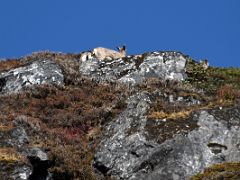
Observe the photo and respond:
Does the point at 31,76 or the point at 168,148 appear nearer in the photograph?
the point at 168,148

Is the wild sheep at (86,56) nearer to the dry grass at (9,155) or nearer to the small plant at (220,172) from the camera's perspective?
the dry grass at (9,155)

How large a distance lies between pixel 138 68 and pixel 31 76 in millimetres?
6824

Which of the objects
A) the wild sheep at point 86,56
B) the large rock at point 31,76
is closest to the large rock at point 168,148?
the large rock at point 31,76

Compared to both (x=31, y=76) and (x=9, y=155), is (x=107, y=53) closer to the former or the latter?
(x=31, y=76)

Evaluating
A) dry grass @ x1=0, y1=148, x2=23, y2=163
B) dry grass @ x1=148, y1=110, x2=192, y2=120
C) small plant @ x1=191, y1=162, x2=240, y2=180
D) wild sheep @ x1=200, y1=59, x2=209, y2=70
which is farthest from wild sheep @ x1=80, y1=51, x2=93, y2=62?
small plant @ x1=191, y1=162, x2=240, y2=180

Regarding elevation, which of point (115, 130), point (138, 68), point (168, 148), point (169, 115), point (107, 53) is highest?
point (107, 53)

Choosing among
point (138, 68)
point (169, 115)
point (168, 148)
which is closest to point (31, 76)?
point (138, 68)

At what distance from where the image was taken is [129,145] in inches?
963

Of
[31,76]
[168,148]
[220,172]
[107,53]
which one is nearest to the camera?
[220,172]

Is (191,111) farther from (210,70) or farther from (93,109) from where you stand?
(210,70)

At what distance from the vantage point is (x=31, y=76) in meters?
36.0

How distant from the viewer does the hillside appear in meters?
22.8

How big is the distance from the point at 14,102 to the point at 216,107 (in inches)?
422

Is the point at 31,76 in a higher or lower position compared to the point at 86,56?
lower
